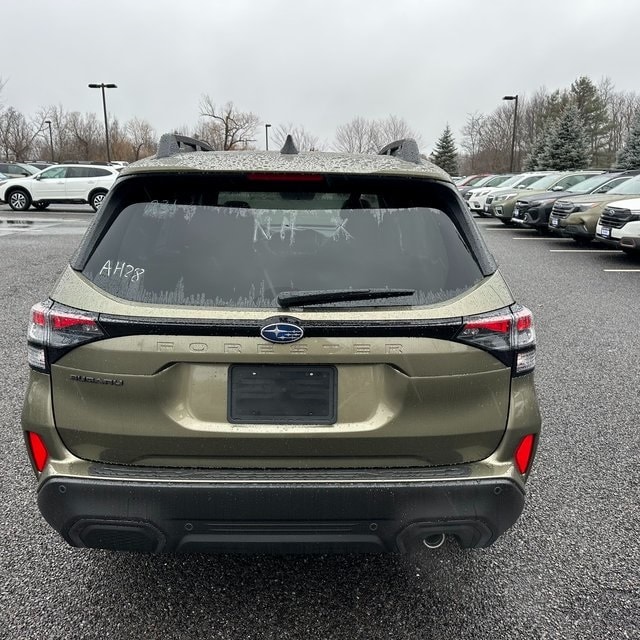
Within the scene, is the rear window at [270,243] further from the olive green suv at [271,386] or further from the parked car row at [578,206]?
the parked car row at [578,206]

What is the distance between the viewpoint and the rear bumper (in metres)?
1.92

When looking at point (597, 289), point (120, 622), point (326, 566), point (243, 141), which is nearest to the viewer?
point (120, 622)

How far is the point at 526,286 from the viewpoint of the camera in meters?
9.22

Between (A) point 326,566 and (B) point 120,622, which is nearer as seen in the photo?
(B) point 120,622

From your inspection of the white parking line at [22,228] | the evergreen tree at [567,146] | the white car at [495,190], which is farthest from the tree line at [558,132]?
the white parking line at [22,228]

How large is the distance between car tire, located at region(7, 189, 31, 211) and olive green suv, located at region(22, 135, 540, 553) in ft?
75.6

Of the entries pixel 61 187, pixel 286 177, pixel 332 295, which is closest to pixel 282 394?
pixel 332 295

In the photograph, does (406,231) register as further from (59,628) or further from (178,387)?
(59,628)

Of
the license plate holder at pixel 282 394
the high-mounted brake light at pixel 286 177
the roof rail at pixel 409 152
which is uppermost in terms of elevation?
the roof rail at pixel 409 152

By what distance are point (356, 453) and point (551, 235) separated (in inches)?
645

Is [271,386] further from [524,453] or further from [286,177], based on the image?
[524,453]

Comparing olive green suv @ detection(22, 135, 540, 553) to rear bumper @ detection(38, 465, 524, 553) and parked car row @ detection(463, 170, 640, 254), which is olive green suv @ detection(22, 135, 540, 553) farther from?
parked car row @ detection(463, 170, 640, 254)

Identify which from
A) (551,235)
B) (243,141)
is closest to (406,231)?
(551,235)

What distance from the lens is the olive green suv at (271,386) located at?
190 centimetres
